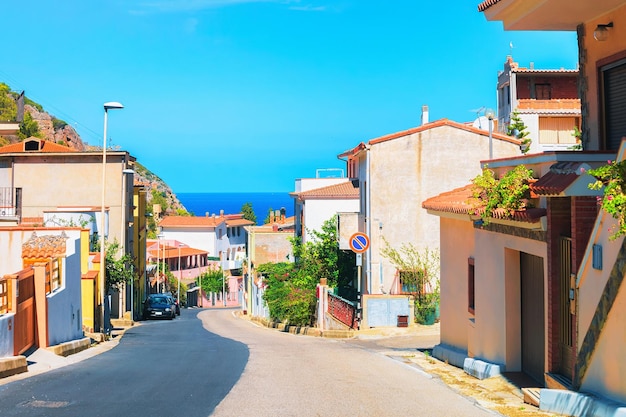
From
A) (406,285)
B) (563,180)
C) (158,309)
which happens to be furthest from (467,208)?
(158,309)

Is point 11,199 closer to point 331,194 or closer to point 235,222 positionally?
point 331,194

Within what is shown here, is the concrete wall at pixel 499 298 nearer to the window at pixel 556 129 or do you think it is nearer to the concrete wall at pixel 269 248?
the window at pixel 556 129

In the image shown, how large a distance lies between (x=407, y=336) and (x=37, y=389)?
1613cm

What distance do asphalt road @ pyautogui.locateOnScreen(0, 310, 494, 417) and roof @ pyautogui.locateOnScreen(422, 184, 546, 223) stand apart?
305 centimetres

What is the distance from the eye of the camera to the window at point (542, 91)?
5484 centimetres

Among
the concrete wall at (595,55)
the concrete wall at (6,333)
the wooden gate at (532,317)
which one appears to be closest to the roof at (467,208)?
the wooden gate at (532,317)

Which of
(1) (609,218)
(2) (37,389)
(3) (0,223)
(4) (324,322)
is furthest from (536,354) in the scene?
(3) (0,223)

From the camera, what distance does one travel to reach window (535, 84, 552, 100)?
54844 millimetres

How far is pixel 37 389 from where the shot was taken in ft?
38.8

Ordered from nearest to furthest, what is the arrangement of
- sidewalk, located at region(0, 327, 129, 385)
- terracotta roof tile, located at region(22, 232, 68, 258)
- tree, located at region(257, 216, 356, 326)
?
1. sidewalk, located at region(0, 327, 129, 385)
2. terracotta roof tile, located at region(22, 232, 68, 258)
3. tree, located at region(257, 216, 356, 326)

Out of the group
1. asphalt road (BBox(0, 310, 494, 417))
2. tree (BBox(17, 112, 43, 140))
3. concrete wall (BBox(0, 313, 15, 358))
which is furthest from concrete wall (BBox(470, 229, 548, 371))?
tree (BBox(17, 112, 43, 140))

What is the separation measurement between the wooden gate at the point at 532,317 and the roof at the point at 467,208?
1057 millimetres

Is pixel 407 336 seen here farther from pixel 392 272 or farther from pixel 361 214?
pixel 361 214

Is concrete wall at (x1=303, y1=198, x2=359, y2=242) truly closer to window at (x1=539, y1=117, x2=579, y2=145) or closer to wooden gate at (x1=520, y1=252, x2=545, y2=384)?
window at (x1=539, y1=117, x2=579, y2=145)
